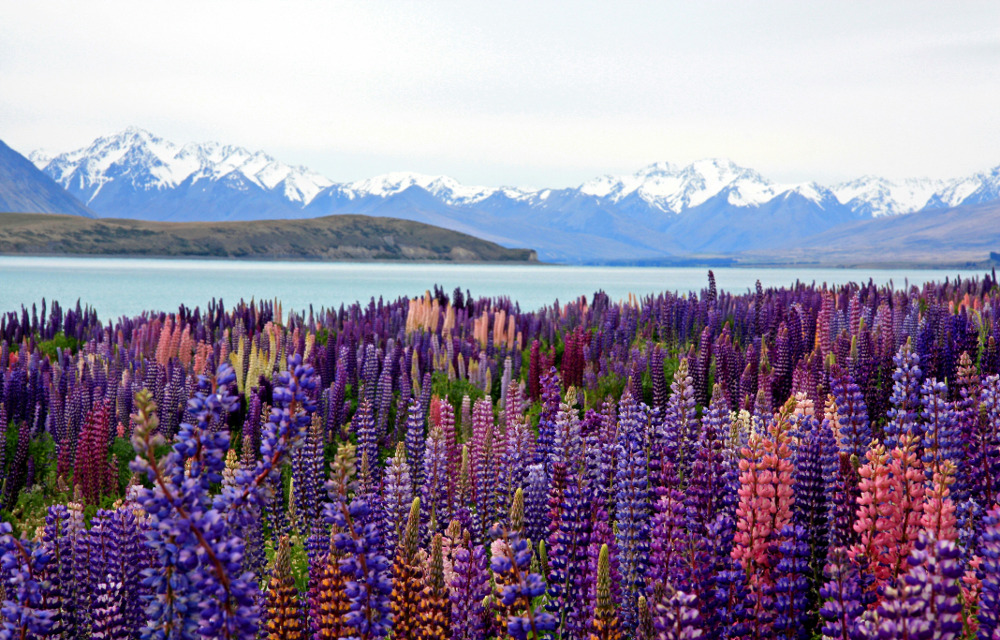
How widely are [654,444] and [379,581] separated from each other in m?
3.51

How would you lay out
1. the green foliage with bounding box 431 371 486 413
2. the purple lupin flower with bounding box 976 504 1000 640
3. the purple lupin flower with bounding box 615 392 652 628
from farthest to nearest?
the green foliage with bounding box 431 371 486 413
the purple lupin flower with bounding box 615 392 652 628
the purple lupin flower with bounding box 976 504 1000 640

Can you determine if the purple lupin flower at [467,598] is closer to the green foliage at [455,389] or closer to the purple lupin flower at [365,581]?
the purple lupin flower at [365,581]

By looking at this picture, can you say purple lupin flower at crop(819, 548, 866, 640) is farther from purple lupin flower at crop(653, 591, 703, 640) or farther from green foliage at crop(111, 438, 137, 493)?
green foliage at crop(111, 438, 137, 493)

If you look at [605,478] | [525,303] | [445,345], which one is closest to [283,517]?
[605,478]

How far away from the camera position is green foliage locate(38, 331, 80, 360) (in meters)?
21.7

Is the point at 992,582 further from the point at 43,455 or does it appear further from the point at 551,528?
the point at 43,455

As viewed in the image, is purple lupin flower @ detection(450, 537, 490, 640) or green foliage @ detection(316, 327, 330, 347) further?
green foliage @ detection(316, 327, 330, 347)

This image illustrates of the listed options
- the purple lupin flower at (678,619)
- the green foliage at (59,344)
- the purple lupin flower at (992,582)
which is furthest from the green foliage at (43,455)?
the purple lupin flower at (992,582)

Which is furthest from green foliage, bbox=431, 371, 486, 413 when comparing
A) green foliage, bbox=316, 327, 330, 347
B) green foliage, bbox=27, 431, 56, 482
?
green foliage, bbox=27, 431, 56, 482

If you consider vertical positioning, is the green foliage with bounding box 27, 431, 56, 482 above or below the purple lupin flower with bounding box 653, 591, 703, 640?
below

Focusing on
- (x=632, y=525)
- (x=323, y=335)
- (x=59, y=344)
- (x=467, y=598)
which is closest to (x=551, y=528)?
(x=632, y=525)

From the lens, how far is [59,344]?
23000 millimetres

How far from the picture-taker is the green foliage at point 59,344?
21.7m

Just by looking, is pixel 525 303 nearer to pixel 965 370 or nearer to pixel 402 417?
pixel 402 417
